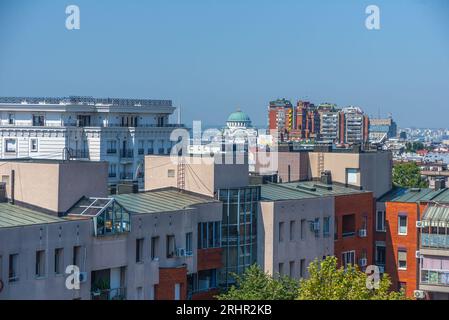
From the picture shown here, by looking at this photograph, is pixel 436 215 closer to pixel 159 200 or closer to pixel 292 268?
pixel 292 268

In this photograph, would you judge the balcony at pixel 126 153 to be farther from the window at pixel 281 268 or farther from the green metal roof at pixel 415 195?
the window at pixel 281 268

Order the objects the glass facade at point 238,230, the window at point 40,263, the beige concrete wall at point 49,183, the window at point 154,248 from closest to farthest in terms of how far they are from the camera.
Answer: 1. the window at point 40,263
2. the beige concrete wall at point 49,183
3. the window at point 154,248
4. the glass facade at point 238,230

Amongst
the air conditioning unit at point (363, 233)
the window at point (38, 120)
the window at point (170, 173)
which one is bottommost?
the air conditioning unit at point (363, 233)

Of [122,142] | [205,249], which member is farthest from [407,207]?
[122,142]

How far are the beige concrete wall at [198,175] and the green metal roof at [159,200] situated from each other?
0.87 feet

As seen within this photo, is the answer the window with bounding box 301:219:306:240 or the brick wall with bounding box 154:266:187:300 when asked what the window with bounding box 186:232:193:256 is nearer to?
the brick wall with bounding box 154:266:187:300

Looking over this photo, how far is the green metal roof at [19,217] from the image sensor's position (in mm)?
19250

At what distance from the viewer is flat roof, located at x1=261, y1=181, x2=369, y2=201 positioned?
2792 centimetres

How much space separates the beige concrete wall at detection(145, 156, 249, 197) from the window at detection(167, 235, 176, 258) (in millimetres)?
2650

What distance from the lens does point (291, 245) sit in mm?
27344

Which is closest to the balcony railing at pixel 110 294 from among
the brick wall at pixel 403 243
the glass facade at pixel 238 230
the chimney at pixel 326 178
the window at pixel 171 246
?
the window at pixel 171 246

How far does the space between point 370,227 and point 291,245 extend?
15.8 ft
